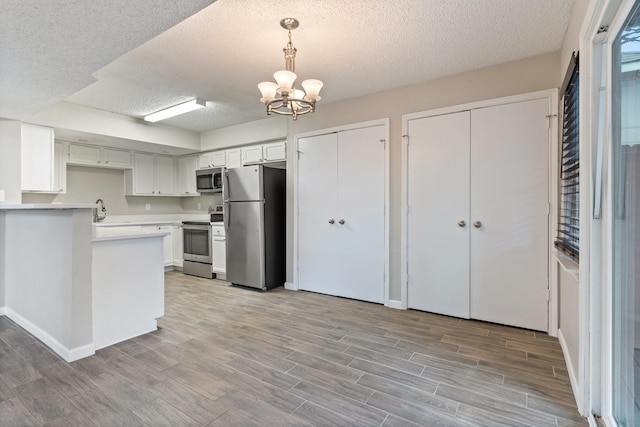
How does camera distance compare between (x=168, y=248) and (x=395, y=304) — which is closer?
(x=395, y=304)

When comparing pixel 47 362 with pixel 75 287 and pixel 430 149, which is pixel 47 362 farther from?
pixel 430 149

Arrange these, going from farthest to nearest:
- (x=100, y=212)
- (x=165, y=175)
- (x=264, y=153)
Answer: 1. (x=165, y=175)
2. (x=100, y=212)
3. (x=264, y=153)

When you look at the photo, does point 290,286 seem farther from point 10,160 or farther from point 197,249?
point 10,160

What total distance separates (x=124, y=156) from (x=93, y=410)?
4572mm

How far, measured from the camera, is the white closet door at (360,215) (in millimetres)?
3568

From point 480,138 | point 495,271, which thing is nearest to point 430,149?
point 480,138

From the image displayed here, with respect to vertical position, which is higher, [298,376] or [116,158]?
[116,158]

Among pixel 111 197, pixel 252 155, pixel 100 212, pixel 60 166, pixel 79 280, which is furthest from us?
pixel 111 197

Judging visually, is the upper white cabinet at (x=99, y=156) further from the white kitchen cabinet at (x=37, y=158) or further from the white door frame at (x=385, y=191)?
the white door frame at (x=385, y=191)

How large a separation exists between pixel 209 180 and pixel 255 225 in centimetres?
176

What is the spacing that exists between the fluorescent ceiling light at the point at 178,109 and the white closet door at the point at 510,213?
3068 millimetres

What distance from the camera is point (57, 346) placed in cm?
237

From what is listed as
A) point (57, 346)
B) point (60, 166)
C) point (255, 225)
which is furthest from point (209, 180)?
point (57, 346)

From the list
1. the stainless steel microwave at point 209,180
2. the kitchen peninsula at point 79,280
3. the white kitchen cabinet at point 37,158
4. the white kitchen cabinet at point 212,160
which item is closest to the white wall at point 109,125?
the white kitchen cabinet at point 37,158
